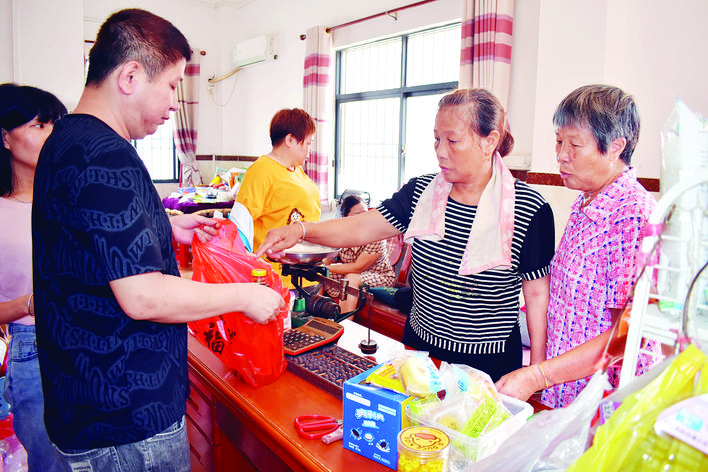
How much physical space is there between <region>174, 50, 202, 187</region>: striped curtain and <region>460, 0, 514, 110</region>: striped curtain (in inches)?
203

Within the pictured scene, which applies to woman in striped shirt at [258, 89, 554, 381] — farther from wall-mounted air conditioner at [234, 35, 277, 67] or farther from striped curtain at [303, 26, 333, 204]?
wall-mounted air conditioner at [234, 35, 277, 67]

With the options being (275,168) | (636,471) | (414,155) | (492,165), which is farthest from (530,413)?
(414,155)

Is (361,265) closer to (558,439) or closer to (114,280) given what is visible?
(114,280)

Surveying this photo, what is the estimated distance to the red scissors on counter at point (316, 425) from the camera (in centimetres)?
113

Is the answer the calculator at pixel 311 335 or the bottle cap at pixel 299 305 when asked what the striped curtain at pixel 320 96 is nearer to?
the bottle cap at pixel 299 305

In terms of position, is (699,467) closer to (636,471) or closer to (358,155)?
(636,471)

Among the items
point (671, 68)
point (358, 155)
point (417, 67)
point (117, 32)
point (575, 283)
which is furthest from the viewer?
point (358, 155)

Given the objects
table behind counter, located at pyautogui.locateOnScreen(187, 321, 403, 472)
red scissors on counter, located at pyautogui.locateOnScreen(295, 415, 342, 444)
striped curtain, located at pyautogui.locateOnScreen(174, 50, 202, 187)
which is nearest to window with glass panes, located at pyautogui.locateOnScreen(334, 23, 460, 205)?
striped curtain, located at pyautogui.locateOnScreen(174, 50, 202, 187)

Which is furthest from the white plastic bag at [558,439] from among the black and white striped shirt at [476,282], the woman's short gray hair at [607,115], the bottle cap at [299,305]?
the bottle cap at [299,305]

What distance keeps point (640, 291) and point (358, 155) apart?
5588 mm

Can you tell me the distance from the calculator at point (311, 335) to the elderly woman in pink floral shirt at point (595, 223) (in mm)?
691

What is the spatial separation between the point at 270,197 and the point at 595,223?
180 centimetres

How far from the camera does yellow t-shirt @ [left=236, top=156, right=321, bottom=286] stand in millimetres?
2736

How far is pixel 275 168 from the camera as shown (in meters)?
2.81
